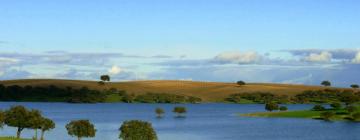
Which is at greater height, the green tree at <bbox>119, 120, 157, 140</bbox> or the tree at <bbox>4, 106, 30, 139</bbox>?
the tree at <bbox>4, 106, 30, 139</bbox>

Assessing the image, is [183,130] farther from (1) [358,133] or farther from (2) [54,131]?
(1) [358,133]

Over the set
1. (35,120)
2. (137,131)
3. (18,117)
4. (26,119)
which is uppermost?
(18,117)

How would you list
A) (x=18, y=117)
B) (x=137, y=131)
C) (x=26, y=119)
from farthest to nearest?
(x=18, y=117)
(x=26, y=119)
(x=137, y=131)

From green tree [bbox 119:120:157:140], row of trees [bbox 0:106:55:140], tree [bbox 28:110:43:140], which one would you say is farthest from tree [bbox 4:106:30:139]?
green tree [bbox 119:120:157:140]

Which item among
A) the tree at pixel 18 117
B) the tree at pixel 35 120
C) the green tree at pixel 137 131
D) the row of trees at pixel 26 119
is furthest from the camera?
the tree at pixel 18 117

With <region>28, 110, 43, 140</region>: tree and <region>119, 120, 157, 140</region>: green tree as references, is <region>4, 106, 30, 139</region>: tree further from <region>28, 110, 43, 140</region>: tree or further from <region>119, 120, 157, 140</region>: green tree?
<region>119, 120, 157, 140</region>: green tree

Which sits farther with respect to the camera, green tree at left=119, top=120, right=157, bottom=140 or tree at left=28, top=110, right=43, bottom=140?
tree at left=28, top=110, right=43, bottom=140

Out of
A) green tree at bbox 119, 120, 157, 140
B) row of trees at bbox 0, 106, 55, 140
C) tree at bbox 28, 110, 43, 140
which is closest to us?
green tree at bbox 119, 120, 157, 140

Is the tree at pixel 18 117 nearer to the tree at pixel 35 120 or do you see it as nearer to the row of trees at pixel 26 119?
the row of trees at pixel 26 119

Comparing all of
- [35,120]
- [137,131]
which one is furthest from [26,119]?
[137,131]

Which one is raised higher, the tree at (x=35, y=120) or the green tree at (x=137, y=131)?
the tree at (x=35, y=120)

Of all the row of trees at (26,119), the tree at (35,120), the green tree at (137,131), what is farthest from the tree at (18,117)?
the green tree at (137,131)

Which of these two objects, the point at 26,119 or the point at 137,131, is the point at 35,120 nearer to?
the point at 26,119

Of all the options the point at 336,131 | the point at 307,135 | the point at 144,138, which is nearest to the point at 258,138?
the point at 307,135
